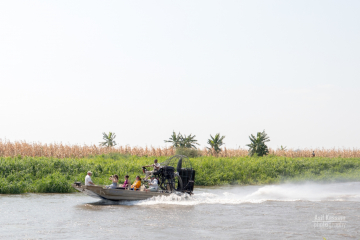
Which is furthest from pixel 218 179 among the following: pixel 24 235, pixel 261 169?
pixel 24 235

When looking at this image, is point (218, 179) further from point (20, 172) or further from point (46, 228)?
point (46, 228)

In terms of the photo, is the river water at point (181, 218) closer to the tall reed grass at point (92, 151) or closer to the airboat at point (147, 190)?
the airboat at point (147, 190)

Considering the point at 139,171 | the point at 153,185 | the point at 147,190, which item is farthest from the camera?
the point at 139,171

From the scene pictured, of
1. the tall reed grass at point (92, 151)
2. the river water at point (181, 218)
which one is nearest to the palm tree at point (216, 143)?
the tall reed grass at point (92, 151)

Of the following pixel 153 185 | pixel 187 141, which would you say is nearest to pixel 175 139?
pixel 187 141

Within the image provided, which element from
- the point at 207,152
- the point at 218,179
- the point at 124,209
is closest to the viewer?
the point at 124,209

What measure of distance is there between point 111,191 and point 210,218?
5730 mm

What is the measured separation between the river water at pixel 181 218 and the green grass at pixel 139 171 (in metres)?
2.17

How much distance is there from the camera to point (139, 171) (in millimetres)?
30000

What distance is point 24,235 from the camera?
493 inches

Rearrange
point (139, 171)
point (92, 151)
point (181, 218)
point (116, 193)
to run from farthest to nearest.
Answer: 1. point (92, 151)
2. point (139, 171)
3. point (116, 193)
4. point (181, 218)

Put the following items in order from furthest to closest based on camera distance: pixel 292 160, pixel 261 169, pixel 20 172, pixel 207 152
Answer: pixel 207 152, pixel 292 160, pixel 261 169, pixel 20 172

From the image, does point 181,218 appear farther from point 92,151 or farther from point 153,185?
point 92,151

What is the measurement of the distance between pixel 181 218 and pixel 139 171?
14.5 m
